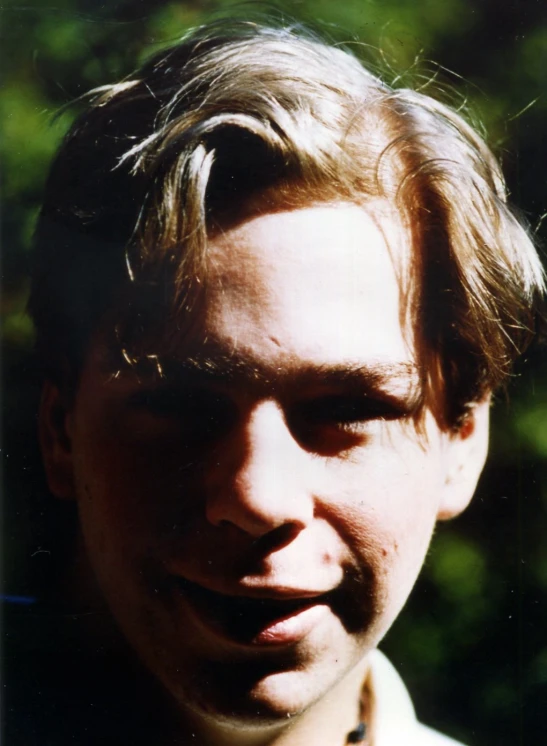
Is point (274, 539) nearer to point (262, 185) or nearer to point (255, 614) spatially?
point (255, 614)

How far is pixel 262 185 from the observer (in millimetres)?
1247

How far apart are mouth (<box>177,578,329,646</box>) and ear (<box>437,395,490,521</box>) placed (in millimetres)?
286

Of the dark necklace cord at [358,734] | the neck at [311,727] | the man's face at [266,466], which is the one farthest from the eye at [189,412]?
the dark necklace cord at [358,734]

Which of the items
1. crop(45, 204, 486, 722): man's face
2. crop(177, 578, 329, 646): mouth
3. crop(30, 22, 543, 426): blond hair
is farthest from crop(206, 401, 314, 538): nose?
crop(30, 22, 543, 426): blond hair

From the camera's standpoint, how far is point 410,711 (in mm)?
1426

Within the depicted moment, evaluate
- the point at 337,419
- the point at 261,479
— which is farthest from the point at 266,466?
the point at 337,419

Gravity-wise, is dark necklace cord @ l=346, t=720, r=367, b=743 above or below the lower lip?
below

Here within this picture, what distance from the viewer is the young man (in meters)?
1.26

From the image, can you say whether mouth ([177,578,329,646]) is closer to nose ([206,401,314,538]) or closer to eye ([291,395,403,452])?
nose ([206,401,314,538])

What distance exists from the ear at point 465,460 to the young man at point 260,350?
0.8 inches

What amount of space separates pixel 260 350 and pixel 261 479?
209 millimetres

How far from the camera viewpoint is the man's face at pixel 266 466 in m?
1.26

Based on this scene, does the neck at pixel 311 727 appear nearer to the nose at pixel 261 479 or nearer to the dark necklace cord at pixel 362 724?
the dark necklace cord at pixel 362 724

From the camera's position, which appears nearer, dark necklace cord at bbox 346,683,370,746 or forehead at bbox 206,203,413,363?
forehead at bbox 206,203,413,363
